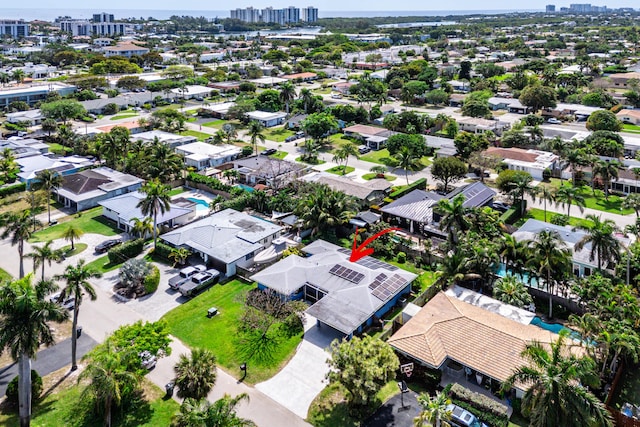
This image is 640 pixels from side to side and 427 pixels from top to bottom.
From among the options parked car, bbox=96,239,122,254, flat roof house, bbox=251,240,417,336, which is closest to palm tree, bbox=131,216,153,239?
parked car, bbox=96,239,122,254

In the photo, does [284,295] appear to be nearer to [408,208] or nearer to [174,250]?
[174,250]

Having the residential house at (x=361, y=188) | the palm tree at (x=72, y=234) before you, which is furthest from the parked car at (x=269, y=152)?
the palm tree at (x=72, y=234)

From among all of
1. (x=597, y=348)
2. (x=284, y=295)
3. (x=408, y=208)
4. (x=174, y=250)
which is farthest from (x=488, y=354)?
(x=174, y=250)

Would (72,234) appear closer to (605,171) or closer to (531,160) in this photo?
(605,171)

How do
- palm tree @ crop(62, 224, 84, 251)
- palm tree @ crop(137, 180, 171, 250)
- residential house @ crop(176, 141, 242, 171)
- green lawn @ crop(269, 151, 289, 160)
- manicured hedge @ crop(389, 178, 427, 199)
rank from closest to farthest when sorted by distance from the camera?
palm tree @ crop(137, 180, 171, 250)
palm tree @ crop(62, 224, 84, 251)
manicured hedge @ crop(389, 178, 427, 199)
residential house @ crop(176, 141, 242, 171)
green lawn @ crop(269, 151, 289, 160)

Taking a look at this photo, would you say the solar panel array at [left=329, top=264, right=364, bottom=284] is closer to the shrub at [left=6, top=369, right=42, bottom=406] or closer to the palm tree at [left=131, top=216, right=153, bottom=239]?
the palm tree at [left=131, top=216, right=153, bottom=239]

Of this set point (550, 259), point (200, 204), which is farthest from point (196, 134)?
point (550, 259)
